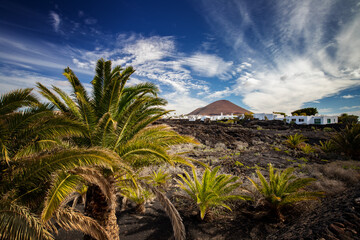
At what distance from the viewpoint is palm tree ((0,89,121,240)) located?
256 cm

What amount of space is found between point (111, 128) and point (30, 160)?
62.3 inches

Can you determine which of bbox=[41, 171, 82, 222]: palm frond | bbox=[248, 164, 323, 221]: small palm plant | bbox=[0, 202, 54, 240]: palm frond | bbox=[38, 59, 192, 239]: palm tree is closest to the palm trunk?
bbox=[38, 59, 192, 239]: palm tree

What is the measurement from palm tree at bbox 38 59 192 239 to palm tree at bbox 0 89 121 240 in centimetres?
49

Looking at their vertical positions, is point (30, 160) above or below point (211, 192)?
above

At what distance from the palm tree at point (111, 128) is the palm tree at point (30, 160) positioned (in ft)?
1.62

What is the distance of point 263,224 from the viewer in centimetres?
446

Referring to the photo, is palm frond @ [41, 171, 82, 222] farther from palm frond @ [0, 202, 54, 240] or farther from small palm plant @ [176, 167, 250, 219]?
small palm plant @ [176, 167, 250, 219]

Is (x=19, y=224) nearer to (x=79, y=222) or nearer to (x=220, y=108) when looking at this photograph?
(x=79, y=222)

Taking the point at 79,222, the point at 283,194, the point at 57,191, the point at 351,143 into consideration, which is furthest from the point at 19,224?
the point at 351,143

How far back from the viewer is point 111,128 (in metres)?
4.00

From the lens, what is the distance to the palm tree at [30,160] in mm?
2555

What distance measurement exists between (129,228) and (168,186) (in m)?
2.86

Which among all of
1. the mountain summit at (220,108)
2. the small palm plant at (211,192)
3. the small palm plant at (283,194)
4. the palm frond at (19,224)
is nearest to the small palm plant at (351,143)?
the small palm plant at (283,194)

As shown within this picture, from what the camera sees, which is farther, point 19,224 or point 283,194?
point 283,194
